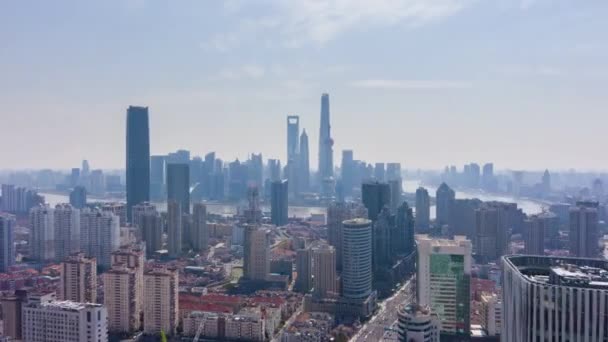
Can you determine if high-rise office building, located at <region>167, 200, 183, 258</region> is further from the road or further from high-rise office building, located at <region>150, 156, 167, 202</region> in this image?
high-rise office building, located at <region>150, 156, 167, 202</region>

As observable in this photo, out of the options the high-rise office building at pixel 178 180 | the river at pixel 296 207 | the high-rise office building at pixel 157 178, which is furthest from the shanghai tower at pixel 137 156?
the high-rise office building at pixel 157 178

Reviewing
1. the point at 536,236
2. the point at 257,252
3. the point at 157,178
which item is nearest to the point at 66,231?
the point at 257,252

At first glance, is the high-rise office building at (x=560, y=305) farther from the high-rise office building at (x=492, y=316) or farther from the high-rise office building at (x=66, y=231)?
the high-rise office building at (x=66, y=231)

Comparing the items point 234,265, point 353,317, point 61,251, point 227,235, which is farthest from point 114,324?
point 227,235

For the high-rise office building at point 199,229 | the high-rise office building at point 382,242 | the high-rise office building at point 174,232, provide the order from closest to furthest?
the high-rise office building at point 382,242
the high-rise office building at point 174,232
the high-rise office building at point 199,229

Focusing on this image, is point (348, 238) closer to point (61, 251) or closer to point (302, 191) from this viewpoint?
point (61, 251)

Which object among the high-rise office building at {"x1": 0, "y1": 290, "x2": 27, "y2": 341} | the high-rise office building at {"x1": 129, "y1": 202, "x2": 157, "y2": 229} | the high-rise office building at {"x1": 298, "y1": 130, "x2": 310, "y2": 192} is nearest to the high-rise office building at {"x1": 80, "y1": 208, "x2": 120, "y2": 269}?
the high-rise office building at {"x1": 129, "y1": 202, "x2": 157, "y2": 229}
